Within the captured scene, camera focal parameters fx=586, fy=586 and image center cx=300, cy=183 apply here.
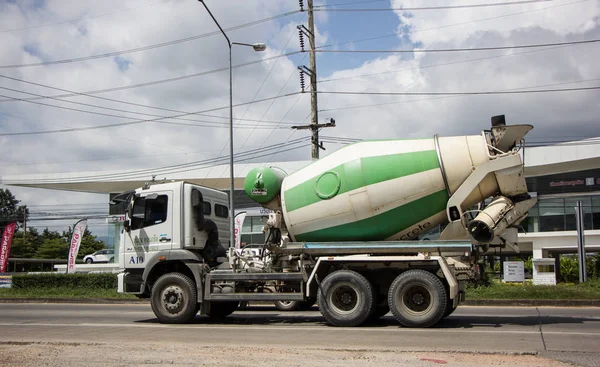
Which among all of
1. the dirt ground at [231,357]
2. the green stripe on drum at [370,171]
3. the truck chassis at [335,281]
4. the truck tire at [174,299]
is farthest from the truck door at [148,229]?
the dirt ground at [231,357]

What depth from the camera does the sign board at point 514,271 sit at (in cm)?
2433

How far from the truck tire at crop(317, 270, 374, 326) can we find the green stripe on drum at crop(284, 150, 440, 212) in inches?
64.2

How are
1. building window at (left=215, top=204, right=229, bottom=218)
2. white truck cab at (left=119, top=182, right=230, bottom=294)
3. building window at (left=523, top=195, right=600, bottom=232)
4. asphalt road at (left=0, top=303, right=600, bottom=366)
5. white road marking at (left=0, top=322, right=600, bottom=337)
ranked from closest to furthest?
1. asphalt road at (left=0, top=303, right=600, bottom=366)
2. white road marking at (left=0, top=322, right=600, bottom=337)
3. white truck cab at (left=119, top=182, right=230, bottom=294)
4. building window at (left=215, top=204, right=229, bottom=218)
5. building window at (left=523, top=195, right=600, bottom=232)

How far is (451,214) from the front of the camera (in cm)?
1115

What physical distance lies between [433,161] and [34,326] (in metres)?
9.06

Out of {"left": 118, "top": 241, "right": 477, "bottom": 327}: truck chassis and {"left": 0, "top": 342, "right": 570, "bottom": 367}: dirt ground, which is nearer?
{"left": 0, "top": 342, "right": 570, "bottom": 367}: dirt ground

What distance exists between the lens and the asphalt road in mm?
8672

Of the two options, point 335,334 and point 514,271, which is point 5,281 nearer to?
point 335,334

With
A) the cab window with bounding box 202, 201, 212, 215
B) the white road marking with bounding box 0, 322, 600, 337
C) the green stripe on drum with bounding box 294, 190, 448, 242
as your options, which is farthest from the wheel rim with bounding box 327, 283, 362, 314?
the cab window with bounding box 202, 201, 212, 215

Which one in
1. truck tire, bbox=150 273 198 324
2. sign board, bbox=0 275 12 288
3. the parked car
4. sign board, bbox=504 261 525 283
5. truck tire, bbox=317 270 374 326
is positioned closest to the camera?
truck tire, bbox=317 270 374 326

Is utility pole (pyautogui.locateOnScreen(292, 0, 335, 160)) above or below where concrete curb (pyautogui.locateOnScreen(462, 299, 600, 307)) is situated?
above

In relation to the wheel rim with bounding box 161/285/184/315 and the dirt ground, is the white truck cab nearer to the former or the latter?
the wheel rim with bounding box 161/285/184/315

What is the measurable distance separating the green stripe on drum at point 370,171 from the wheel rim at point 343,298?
5.94 ft

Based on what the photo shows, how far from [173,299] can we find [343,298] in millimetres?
3717
